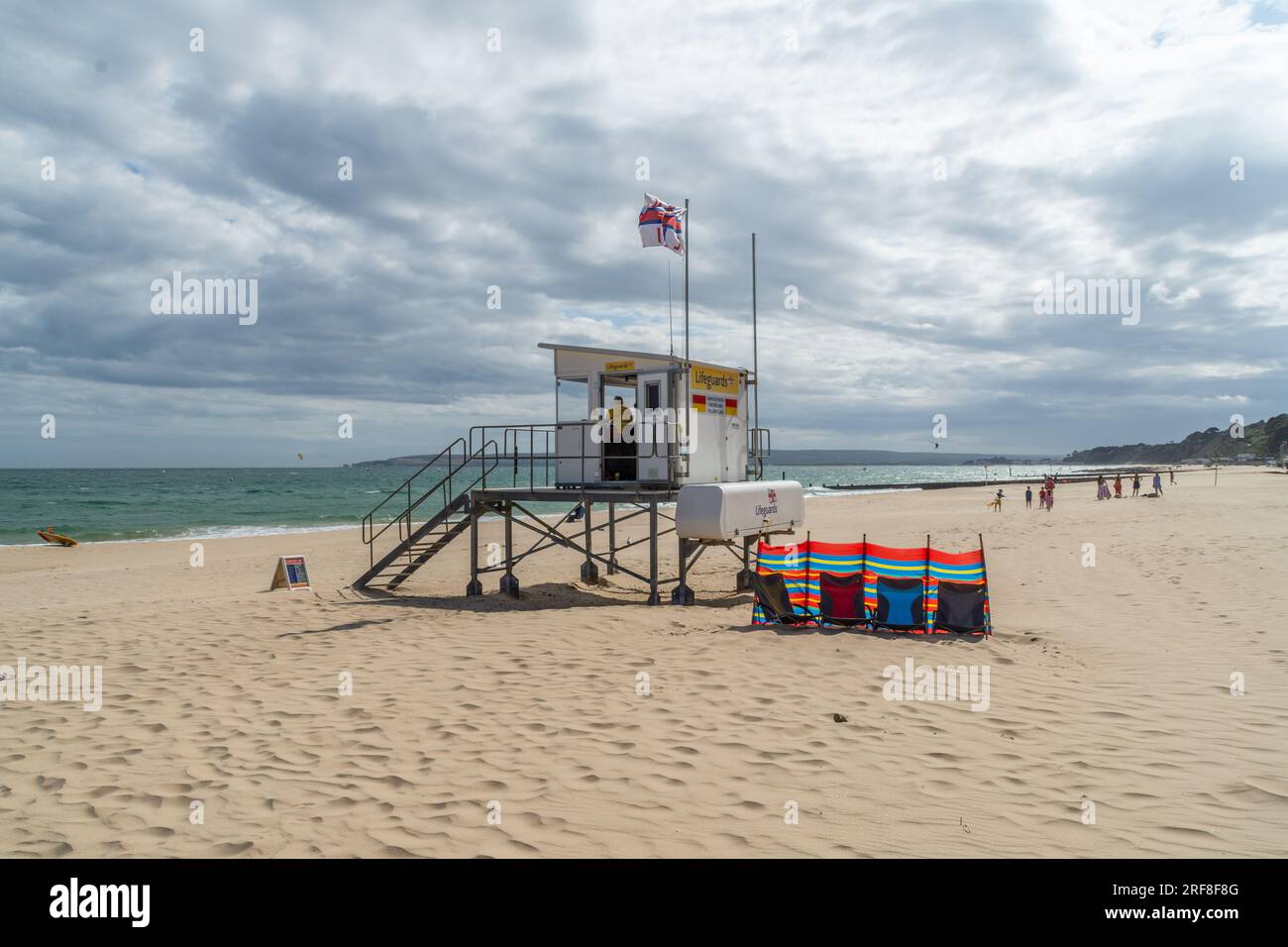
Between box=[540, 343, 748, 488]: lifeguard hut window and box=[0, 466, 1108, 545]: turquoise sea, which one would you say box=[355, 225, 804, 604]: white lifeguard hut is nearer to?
box=[540, 343, 748, 488]: lifeguard hut window

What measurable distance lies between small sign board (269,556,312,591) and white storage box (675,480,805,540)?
8.70 metres

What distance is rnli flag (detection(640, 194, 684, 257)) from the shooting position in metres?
16.3

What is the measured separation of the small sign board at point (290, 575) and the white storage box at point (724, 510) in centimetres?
870

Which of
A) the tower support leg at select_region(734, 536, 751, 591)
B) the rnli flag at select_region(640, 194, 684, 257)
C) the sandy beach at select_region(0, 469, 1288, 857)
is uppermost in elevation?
the rnli flag at select_region(640, 194, 684, 257)

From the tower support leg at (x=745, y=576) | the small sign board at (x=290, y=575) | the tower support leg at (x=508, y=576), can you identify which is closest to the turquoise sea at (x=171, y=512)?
the tower support leg at (x=508, y=576)

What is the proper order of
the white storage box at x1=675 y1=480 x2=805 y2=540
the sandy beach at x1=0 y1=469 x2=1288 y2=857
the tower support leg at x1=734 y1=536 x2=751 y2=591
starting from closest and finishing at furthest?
the sandy beach at x1=0 y1=469 x2=1288 y2=857 → the white storage box at x1=675 y1=480 x2=805 y2=540 → the tower support leg at x1=734 y1=536 x2=751 y2=591

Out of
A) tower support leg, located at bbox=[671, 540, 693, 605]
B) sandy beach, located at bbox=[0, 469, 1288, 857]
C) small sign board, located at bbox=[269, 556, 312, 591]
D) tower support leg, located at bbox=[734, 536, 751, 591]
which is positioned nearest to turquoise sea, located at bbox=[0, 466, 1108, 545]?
small sign board, located at bbox=[269, 556, 312, 591]

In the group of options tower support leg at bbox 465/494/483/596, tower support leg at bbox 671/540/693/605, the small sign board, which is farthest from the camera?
the small sign board

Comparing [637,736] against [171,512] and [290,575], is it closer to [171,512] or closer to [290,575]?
[290,575]

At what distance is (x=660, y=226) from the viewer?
53.7 ft

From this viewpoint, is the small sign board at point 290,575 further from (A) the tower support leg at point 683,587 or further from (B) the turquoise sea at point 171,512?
(B) the turquoise sea at point 171,512

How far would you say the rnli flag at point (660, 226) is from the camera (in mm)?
16328
